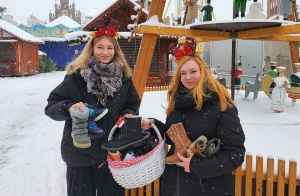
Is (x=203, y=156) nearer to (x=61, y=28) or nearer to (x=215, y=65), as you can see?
(x=215, y=65)

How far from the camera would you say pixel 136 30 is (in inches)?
189

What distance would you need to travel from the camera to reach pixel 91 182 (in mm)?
2434

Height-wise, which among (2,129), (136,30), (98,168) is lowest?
(2,129)

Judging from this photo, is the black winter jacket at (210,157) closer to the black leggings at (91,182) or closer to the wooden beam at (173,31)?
the black leggings at (91,182)

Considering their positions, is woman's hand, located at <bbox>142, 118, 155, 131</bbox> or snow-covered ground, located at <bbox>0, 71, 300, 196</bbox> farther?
snow-covered ground, located at <bbox>0, 71, 300, 196</bbox>

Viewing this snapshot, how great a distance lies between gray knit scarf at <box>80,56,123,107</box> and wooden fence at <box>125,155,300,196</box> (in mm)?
1511

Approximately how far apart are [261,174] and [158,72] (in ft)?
44.4

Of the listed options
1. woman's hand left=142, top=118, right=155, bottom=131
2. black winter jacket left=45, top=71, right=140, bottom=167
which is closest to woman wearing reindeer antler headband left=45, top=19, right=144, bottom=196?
black winter jacket left=45, top=71, right=140, bottom=167

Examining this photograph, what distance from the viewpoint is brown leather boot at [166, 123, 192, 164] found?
1978 millimetres

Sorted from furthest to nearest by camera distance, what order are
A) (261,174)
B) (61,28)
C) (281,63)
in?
(61,28), (281,63), (261,174)

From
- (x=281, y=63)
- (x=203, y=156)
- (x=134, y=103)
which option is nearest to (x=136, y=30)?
(x=134, y=103)

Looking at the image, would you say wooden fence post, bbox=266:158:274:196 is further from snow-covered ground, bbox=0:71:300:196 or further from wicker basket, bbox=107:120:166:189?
wicker basket, bbox=107:120:166:189

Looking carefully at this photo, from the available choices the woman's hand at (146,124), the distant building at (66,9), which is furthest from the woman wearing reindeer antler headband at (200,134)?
the distant building at (66,9)

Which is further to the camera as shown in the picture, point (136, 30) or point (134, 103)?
point (136, 30)
